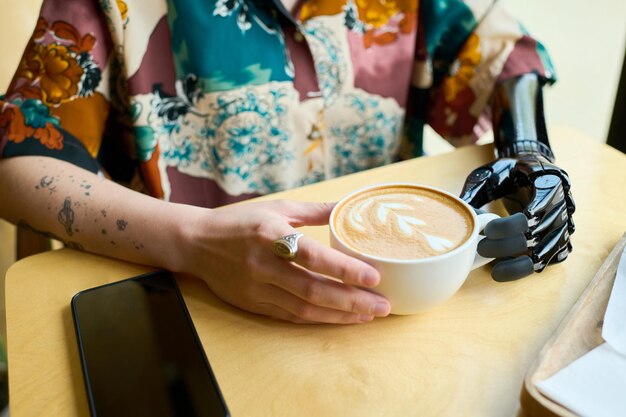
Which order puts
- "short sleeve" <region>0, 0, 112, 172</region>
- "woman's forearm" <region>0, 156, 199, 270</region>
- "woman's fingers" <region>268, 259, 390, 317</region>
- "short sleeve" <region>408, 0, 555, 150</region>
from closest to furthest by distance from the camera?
"woman's fingers" <region>268, 259, 390, 317</region> → "woman's forearm" <region>0, 156, 199, 270</region> → "short sleeve" <region>0, 0, 112, 172</region> → "short sleeve" <region>408, 0, 555, 150</region>

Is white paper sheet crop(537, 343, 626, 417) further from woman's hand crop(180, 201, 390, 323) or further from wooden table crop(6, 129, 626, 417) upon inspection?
woman's hand crop(180, 201, 390, 323)

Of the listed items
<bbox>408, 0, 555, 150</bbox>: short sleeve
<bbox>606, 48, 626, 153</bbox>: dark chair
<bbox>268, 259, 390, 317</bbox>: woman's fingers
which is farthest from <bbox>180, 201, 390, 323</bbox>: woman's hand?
<bbox>606, 48, 626, 153</bbox>: dark chair

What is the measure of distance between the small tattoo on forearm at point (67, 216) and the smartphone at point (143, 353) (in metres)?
0.12

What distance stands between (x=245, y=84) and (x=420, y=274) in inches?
22.8

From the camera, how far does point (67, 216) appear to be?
2.34ft

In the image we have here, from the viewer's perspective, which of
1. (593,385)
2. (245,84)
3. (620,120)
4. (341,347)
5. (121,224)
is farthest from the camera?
(620,120)

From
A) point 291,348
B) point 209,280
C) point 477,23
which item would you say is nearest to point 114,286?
point 209,280

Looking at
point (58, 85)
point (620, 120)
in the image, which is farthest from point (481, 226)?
point (620, 120)

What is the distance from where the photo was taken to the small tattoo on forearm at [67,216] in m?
0.71

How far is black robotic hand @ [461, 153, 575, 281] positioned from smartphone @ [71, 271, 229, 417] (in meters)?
0.33

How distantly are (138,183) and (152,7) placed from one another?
1.09 ft

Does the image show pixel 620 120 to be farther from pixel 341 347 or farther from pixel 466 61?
pixel 341 347

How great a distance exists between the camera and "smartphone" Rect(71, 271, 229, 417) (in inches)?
19.0

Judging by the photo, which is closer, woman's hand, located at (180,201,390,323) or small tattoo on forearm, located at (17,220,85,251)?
woman's hand, located at (180,201,390,323)
